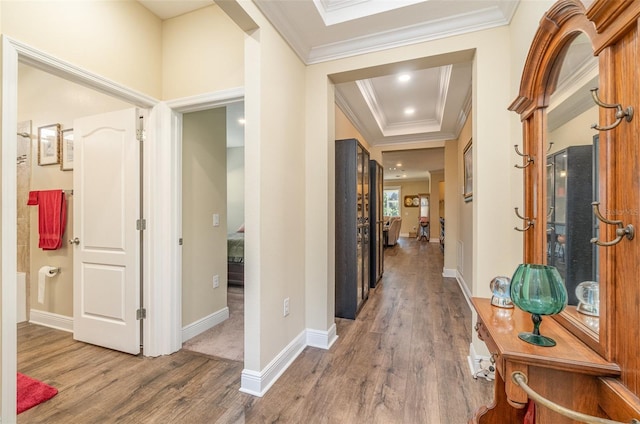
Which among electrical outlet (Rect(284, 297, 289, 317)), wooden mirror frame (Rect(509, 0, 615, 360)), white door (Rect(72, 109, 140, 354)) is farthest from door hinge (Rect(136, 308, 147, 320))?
wooden mirror frame (Rect(509, 0, 615, 360))

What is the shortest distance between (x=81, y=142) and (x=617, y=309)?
358cm

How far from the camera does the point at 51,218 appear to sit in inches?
109

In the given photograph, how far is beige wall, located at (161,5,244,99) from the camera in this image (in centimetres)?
221

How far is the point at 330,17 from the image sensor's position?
2078 mm

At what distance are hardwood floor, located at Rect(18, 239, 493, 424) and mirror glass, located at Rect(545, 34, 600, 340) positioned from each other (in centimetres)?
109

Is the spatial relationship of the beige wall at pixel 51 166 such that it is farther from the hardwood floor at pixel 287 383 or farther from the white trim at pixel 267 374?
the white trim at pixel 267 374

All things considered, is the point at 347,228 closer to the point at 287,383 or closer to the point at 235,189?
the point at 287,383

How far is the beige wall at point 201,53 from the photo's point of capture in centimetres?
221

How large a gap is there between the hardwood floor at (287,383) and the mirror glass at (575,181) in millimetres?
1090

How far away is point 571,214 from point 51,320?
170 inches

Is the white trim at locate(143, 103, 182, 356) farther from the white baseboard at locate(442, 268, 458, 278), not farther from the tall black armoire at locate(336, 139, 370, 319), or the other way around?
the white baseboard at locate(442, 268, 458, 278)

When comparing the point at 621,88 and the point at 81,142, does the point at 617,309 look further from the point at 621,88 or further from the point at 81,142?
the point at 81,142

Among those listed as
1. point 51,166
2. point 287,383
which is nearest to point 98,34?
point 51,166

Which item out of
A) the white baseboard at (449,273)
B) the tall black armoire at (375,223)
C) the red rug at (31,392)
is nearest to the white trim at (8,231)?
the red rug at (31,392)
